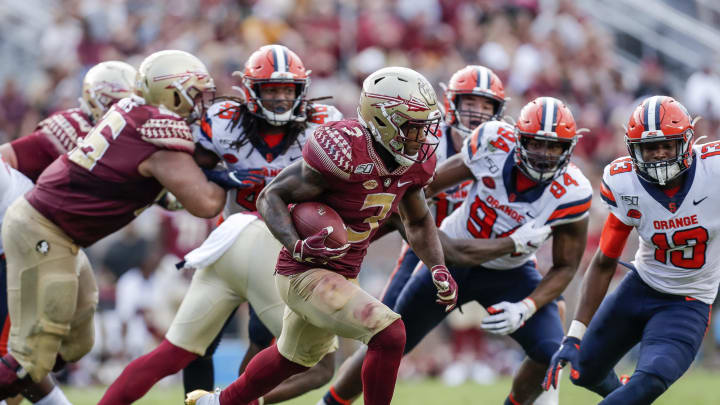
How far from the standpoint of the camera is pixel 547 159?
5449mm

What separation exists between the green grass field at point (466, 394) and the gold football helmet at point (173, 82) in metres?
2.99

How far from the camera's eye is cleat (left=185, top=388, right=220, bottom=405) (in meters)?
4.92

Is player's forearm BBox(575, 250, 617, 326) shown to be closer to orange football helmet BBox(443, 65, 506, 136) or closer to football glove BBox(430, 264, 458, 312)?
football glove BBox(430, 264, 458, 312)

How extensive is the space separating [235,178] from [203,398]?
1197 mm

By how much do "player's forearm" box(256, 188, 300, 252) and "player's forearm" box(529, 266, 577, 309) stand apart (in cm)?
176

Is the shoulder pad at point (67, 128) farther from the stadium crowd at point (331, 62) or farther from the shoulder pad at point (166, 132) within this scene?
the stadium crowd at point (331, 62)

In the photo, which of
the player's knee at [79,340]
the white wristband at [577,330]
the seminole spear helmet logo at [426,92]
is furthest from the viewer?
the player's knee at [79,340]

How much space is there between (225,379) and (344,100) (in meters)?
3.60

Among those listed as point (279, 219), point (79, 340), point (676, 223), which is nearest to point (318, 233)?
point (279, 219)

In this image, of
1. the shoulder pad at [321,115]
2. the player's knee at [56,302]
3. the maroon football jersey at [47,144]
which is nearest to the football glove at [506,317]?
the shoulder pad at [321,115]

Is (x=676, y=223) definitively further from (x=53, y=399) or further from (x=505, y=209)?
(x=53, y=399)

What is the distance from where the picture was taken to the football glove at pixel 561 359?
5.13 metres

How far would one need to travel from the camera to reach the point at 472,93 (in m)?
6.34

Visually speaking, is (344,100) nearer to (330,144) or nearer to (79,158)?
(79,158)
